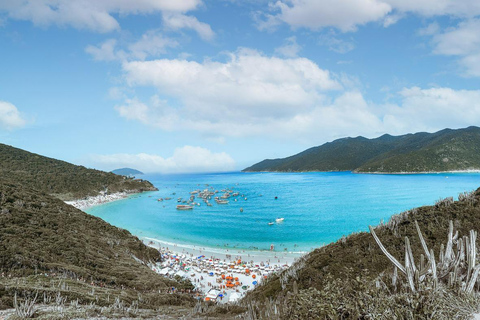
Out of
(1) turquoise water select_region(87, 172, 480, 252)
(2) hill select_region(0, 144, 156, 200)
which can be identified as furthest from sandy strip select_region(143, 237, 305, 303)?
(2) hill select_region(0, 144, 156, 200)

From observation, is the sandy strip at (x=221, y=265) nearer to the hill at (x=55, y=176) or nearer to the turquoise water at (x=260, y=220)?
the turquoise water at (x=260, y=220)

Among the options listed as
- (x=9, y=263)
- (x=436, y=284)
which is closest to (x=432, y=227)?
(x=436, y=284)

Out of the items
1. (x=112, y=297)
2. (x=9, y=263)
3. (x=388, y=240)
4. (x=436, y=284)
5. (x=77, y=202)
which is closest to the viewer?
(x=436, y=284)

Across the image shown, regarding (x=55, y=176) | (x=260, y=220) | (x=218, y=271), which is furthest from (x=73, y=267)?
(x=55, y=176)

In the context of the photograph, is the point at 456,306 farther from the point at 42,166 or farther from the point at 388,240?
the point at 42,166

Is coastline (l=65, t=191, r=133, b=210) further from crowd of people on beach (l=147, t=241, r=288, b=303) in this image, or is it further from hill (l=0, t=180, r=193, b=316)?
crowd of people on beach (l=147, t=241, r=288, b=303)

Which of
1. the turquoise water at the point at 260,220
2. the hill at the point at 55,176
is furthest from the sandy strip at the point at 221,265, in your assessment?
the hill at the point at 55,176

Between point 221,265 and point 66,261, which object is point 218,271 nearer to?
point 221,265
